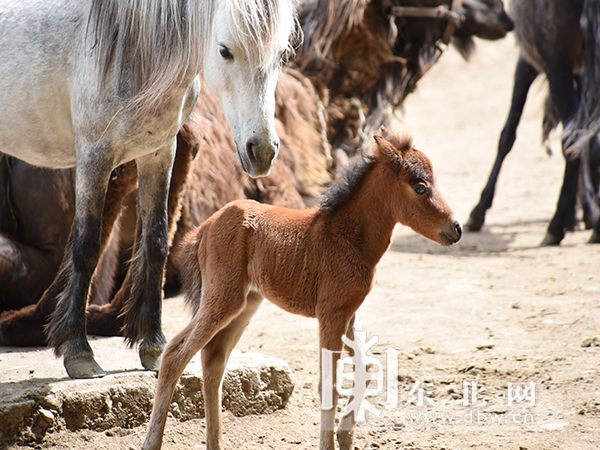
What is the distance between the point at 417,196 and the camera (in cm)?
185

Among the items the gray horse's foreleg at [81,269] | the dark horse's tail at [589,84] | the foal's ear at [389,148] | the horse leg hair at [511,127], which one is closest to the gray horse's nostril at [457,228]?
the foal's ear at [389,148]

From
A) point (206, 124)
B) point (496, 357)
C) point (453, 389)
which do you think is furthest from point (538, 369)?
point (206, 124)

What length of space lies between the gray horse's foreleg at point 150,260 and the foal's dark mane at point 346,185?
670 millimetres

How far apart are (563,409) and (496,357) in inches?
20.3

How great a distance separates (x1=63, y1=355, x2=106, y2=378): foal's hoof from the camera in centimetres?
221

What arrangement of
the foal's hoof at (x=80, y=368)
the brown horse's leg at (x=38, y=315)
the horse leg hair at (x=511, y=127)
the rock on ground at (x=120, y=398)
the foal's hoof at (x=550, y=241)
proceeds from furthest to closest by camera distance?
the horse leg hair at (x=511, y=127), the foal's hoof at (x=550, y=241), the brown horse's leg at (x=38, y=315), the foal's hoof at (x=80, y=368), the rock on ground at (x=120, y=398)

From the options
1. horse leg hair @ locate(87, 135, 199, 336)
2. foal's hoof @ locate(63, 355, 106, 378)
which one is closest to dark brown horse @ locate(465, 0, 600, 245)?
horse leg hair @ locate(87, 135, 199, 336)

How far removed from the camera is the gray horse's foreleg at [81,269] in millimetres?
2133

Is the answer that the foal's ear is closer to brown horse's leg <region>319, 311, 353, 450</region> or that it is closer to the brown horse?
the brown horse

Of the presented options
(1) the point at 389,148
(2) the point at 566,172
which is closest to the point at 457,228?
(1) the point at 389,148

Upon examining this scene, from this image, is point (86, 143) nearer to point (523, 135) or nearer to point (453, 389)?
point (453, 389)

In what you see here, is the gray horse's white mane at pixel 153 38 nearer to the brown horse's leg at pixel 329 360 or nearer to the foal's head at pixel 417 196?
the foal's head at pixel 417 196

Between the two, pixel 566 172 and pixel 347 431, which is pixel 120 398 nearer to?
pixel 347 431

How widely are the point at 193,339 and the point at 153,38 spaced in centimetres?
96
